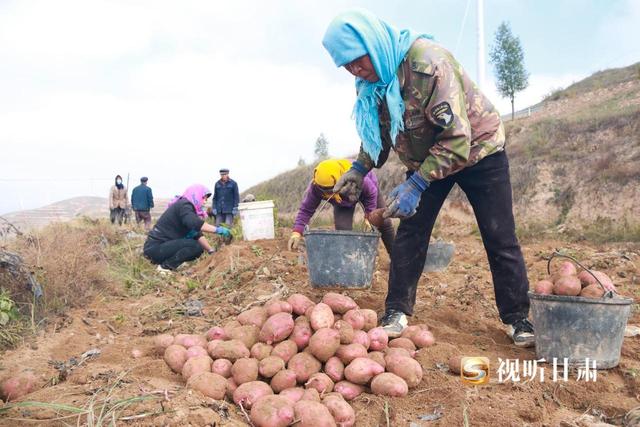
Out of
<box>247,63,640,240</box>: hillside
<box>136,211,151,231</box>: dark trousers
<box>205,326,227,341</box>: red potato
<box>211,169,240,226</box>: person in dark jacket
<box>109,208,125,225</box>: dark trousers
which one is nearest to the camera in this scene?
<box>205,326,227,341</box>: red potato

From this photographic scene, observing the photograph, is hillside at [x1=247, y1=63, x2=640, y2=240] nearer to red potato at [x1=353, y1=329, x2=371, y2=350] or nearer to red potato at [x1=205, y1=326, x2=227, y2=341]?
red potato at [x1=353, y1=329, x2=371, y2=350]

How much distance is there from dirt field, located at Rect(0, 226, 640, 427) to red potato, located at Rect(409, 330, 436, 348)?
1.8 inches

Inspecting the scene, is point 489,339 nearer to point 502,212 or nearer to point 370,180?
point 502,212

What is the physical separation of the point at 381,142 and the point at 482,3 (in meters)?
10.6

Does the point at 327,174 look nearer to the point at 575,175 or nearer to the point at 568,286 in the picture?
the point at 568,286

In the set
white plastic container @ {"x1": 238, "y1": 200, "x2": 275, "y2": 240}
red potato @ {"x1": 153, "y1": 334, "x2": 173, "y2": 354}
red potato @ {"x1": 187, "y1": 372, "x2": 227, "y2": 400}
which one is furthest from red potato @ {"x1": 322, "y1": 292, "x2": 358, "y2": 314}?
white plastic container @ {"x1": 238, "y1": 200, "x2": 275, "y2": 240}

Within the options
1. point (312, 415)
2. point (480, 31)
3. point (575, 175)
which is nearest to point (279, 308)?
point (312, 415)

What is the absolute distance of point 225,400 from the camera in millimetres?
2082

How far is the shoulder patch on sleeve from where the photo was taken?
235cm

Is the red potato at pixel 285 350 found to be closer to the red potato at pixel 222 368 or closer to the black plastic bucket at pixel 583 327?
the red potato at pixel 222 368

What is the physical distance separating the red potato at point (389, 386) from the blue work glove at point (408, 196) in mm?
761

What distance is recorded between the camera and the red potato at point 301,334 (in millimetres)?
2422

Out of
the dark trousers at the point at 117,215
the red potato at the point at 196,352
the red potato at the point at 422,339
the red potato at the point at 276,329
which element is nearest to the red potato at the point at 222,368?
the red potato at the point at 196,352

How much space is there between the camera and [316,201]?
421 cm
